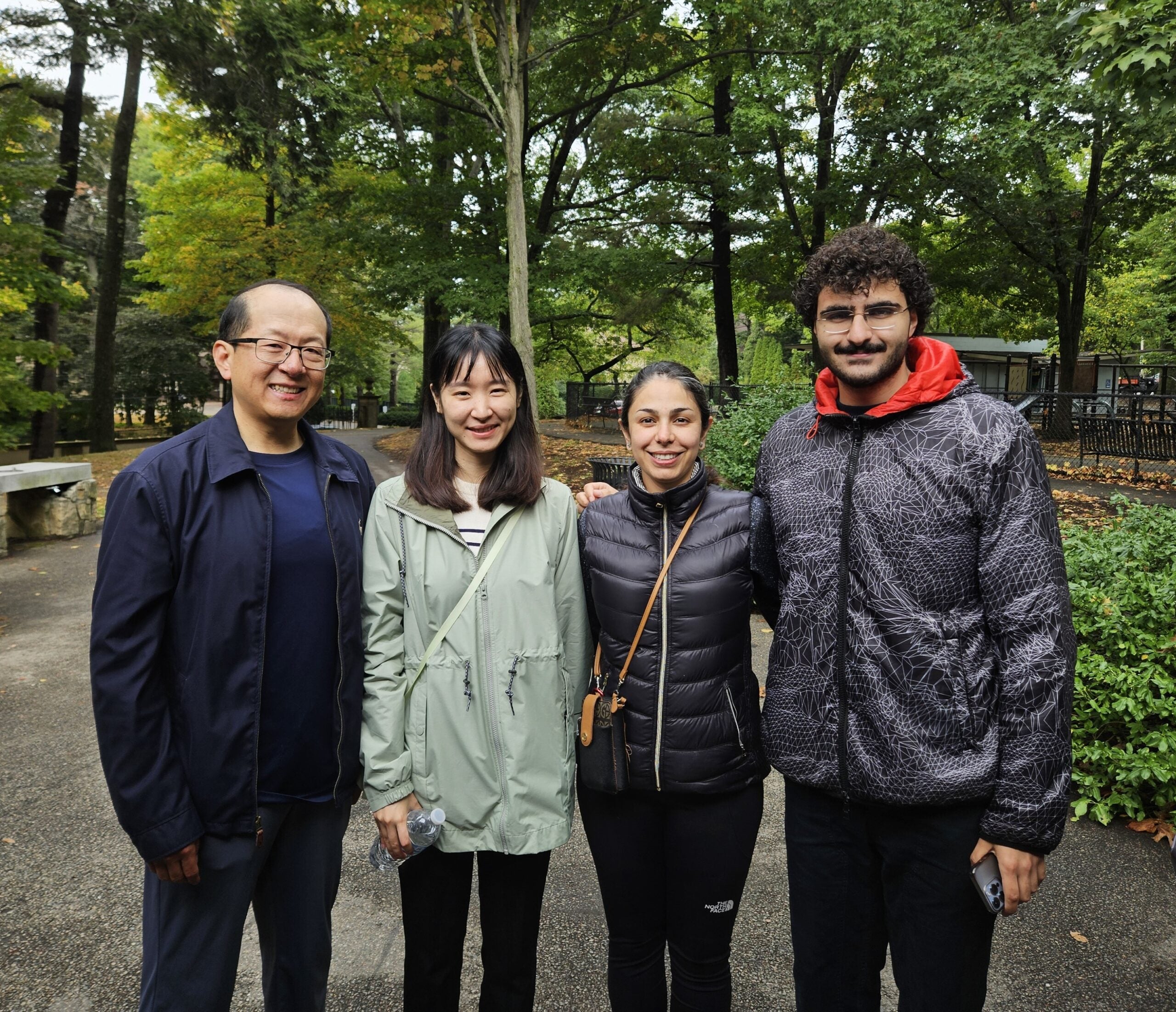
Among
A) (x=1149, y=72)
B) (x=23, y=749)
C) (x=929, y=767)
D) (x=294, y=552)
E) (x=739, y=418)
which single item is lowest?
(x=23, y=749)

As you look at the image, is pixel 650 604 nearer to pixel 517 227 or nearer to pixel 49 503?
pixel 517 227

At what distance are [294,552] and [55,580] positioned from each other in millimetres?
8154

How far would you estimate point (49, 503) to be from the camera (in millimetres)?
10266

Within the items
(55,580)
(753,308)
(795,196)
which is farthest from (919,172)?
(55,580)

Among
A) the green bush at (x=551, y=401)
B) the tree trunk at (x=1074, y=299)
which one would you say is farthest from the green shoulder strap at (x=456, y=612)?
the green bush at (x=551, y=401)

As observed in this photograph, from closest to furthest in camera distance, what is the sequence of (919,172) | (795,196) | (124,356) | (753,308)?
(919,172), (795,196), (124,356), (753,308)

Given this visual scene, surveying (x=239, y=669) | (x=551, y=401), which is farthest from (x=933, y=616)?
(x=551, y=401)

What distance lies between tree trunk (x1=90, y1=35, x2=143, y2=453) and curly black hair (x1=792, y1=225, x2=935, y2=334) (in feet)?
71.5

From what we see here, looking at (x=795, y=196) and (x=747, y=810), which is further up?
(x=795, y=196)

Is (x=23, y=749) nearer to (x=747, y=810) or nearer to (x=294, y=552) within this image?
(x=294, y=552)

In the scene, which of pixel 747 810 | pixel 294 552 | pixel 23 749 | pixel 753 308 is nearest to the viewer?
pixel 294 552

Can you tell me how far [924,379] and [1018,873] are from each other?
1.12m

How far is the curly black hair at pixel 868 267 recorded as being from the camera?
187cm

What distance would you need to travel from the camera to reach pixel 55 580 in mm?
8375
